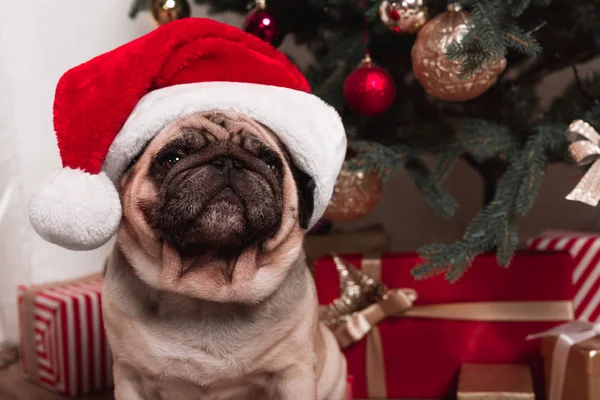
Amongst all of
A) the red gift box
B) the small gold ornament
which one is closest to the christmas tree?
the small gold ornament

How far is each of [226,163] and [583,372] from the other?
27.9 inches

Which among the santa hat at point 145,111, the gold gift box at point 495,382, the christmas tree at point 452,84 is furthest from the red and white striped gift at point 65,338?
the gold gift box at point 495,382

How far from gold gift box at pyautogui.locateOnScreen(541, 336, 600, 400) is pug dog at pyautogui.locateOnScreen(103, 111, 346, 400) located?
0.46 meters

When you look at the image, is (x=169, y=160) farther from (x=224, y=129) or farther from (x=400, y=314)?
(x=400, y=314)

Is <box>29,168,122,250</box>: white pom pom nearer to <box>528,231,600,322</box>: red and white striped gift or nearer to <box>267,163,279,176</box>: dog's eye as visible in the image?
<box>267,163,279,176</box>: dog's eye

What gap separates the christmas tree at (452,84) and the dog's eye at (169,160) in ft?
1.47

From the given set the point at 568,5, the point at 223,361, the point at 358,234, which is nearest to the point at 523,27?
the point at 568,5

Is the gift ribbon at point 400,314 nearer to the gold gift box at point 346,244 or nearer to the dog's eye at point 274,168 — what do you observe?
the gold gift box at point 346,244

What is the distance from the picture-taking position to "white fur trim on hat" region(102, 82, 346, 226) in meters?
0.96

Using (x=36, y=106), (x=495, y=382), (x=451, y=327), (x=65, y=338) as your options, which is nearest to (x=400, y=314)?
(x=451, y=327)

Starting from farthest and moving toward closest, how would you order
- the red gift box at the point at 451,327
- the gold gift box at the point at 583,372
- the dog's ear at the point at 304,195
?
1. the red gift box at the point at 451,327
2. the gold gift box at the point at 583,372
3. the dog's ear at the point at 304,195

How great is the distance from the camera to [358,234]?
1693mm

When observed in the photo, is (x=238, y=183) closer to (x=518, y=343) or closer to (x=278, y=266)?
(x=278, y=266)

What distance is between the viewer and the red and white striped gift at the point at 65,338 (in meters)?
1.43
